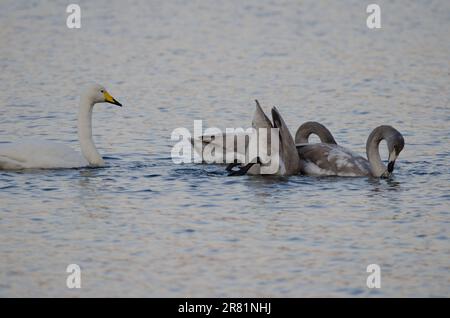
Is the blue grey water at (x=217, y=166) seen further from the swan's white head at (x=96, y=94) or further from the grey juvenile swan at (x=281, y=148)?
the swan's white head at (x=96, y=94)

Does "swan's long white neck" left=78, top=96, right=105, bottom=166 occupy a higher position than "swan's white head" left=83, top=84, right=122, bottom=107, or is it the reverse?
"swan's white head" left=83, top=84, right=122, bottom=107

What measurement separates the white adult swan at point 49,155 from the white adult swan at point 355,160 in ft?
8.59

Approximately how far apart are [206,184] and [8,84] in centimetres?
695

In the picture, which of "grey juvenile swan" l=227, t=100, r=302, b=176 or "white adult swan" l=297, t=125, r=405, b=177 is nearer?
"grey juvenile swan" l=227, t=100, r=302, b=176

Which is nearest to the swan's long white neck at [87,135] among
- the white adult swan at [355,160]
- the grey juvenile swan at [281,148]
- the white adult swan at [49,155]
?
the white adult swan at [49,155]

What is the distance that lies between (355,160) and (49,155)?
12.0ft

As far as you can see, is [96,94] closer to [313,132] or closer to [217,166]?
[217,166]

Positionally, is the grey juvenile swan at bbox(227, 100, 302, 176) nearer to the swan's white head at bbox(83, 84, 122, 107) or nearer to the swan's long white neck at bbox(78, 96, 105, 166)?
the swan's long white neck at bbox(78, 96, 105, 166)

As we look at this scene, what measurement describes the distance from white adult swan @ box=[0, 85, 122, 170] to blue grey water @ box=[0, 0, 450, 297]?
18 cm

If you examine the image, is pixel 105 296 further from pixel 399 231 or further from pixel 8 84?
pixel 8 84

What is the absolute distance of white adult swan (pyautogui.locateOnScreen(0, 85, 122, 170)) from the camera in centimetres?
1248

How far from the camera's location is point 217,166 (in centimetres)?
1321

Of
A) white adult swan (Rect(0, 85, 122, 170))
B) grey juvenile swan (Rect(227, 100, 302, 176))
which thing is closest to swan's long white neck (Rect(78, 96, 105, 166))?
white adult swan (Rect(0, 85, 122, 170))
